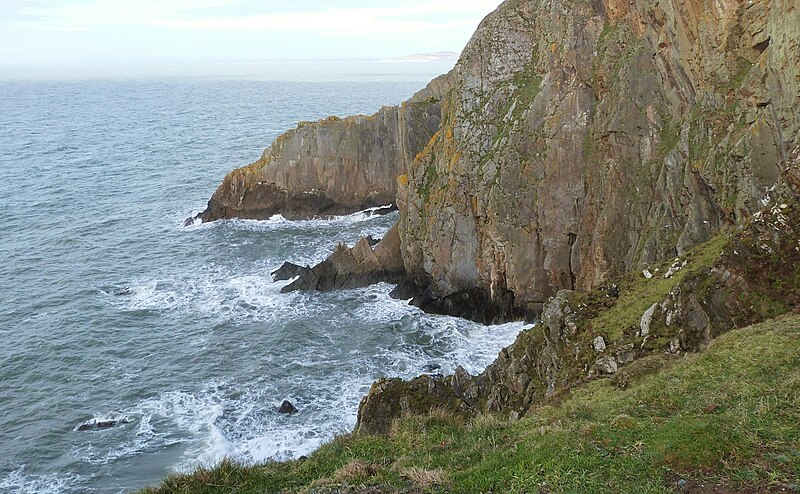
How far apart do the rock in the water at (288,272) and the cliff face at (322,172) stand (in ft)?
57.8

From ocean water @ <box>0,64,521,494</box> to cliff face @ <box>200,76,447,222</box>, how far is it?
237cm

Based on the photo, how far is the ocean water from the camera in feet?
97.7

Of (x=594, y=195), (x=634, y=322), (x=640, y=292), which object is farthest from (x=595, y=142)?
(x=634, y=322)

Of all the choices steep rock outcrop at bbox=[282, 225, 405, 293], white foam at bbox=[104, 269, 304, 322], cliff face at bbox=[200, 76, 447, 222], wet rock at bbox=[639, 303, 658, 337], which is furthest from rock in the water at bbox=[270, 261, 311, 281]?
wet rock at bbox=[639, 303, 658, 337]

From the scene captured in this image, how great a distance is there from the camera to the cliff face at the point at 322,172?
67.0m

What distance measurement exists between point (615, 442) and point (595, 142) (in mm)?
28881

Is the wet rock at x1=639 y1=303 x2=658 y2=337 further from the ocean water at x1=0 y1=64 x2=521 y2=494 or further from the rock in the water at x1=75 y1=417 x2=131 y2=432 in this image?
the rock in the water at x1=75 y1=417 x2=131 y2=432

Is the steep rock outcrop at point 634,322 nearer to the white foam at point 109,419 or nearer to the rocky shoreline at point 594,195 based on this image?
the rocky shoreline at point 594,195

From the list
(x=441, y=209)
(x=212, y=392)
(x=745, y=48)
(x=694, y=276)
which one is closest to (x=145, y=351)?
(x=212, y=392)

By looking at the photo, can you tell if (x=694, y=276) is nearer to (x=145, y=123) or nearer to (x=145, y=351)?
(x=145, y=351)

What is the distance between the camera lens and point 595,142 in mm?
38156

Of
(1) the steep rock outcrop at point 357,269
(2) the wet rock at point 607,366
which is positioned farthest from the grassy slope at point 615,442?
(1) the steep rock outcrop at point 357,269

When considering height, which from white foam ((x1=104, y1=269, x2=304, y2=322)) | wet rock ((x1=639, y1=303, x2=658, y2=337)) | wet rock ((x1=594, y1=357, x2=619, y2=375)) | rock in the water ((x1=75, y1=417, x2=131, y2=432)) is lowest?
rock in the water ((x1=75, y1=417, x2=131, y2=432))

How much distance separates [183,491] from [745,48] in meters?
30.5
